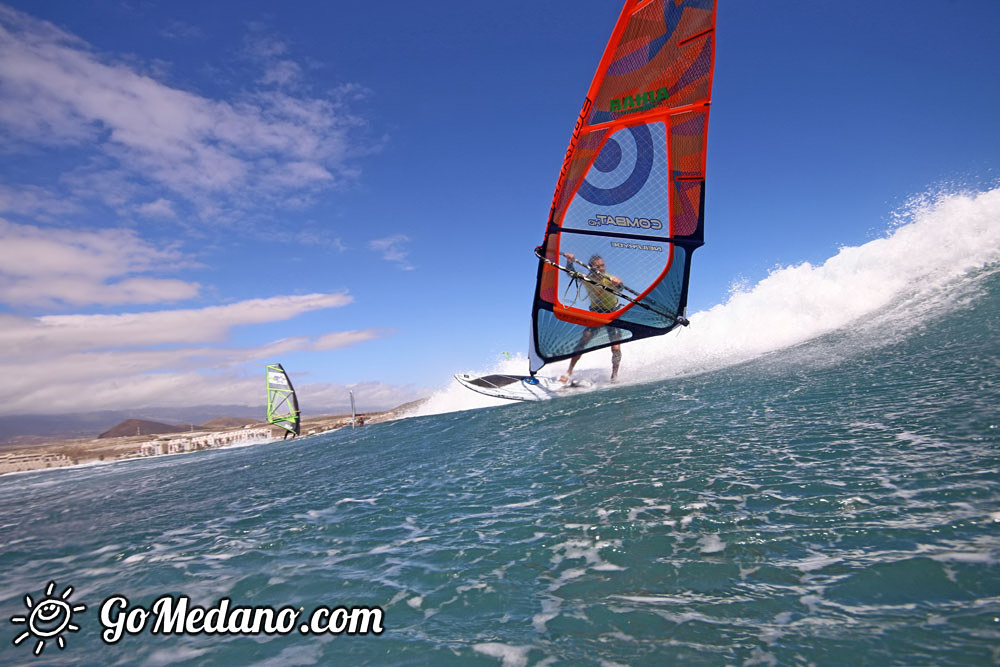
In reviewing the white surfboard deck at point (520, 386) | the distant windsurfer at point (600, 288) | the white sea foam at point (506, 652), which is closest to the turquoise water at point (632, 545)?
the white sea foam at point (506, 652)

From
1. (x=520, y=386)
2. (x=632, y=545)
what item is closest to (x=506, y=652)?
(x=632, y=545)

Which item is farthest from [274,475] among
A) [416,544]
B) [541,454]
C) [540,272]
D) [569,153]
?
[569,153]

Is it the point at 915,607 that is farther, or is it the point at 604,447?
the point at 604,447

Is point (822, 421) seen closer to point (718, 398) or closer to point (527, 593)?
point (718, 398)

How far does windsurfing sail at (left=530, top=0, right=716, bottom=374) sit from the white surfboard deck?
11.4 ft

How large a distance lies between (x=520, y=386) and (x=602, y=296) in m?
6.23

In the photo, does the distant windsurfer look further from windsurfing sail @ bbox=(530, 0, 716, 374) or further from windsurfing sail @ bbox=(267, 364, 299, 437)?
windsurfing sail @ bbox=(267, 364, 299, 437)

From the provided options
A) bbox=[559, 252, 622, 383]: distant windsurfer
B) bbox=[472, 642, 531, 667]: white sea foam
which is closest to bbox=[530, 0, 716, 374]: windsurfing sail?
bbox=[559, 252, 622, 383]: distant windsurfer

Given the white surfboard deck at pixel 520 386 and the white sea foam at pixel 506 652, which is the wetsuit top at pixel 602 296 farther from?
the white sea foam at pixel 506 652

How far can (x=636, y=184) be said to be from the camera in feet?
42.4

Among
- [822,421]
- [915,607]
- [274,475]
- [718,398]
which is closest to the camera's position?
[915,607]

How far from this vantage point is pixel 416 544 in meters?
5.00

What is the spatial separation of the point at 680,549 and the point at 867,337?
43.4 feet

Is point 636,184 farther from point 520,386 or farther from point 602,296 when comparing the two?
point 520,386
